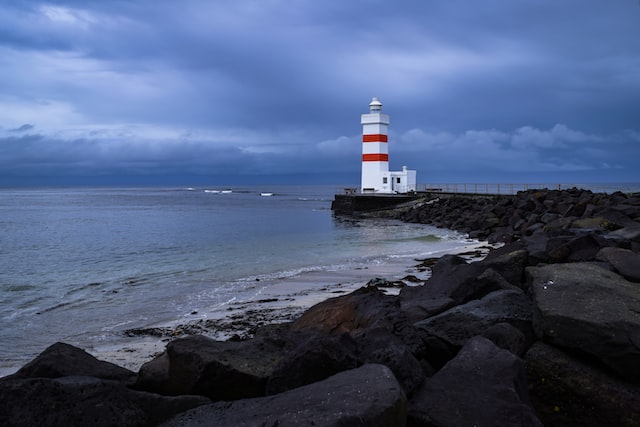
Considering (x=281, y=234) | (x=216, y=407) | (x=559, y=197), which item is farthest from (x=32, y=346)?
(x=559, y=197)

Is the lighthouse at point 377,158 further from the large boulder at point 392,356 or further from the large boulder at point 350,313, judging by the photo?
the large boulder at point 392,356

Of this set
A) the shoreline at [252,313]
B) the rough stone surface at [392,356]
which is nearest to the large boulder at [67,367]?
the shoreline at [252,313]

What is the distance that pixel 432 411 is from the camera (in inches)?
128

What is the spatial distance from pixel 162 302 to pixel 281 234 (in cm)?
1499

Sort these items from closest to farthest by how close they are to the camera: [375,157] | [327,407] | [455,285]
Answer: [327,407]
[455,285]
[375,157]

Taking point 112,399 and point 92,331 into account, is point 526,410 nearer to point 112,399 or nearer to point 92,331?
point 112,399

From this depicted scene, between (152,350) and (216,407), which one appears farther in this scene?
(152,350)

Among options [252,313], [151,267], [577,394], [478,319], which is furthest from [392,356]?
[151,267]

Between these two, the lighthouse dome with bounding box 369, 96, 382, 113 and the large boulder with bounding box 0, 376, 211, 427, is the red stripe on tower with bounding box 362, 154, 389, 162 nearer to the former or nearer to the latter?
the lighthouse dome with bounding box 369, 96, 382, 113

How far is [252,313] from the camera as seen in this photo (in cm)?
862

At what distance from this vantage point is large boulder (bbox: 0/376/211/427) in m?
3.14

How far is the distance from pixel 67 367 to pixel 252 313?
460cm

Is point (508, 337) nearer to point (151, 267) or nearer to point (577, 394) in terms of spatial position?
point (577, 394)

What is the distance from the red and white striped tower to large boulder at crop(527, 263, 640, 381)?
101ft
